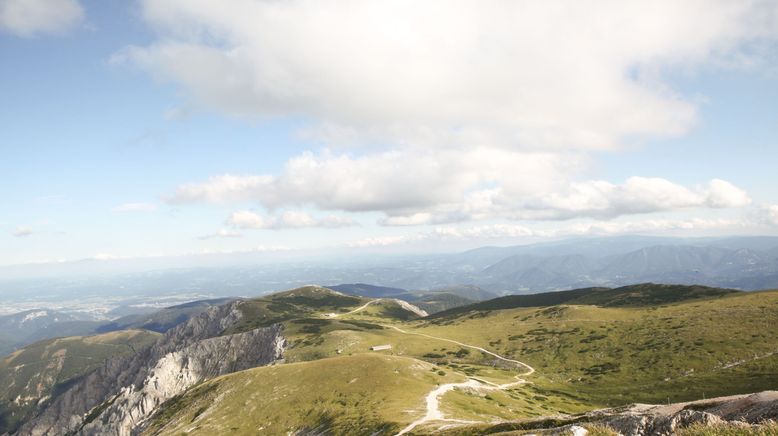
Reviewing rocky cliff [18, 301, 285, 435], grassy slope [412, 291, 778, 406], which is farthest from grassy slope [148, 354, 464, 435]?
rocky cliff [18, 301, 285, 435]

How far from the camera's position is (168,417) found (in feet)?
316

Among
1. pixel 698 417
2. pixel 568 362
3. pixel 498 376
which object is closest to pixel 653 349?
pixel 568 362

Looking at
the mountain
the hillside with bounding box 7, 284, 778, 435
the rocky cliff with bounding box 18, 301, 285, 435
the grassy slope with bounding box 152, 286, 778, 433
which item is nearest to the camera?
the mountain

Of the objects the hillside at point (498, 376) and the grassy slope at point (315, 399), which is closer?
the grassy slope at point (315, 399)

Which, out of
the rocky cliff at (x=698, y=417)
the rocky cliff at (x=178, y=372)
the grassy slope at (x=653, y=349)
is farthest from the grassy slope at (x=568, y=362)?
the rocky cliff at (x=698, y=417)

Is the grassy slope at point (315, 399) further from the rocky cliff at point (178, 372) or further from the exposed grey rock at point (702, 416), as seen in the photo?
the rocky cliff at point (178, 372)

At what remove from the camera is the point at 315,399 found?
228ft

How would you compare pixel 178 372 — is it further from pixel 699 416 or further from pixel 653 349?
pixel 699 416

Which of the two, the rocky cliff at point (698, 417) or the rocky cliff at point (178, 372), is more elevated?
the rocky cliff at point (698, 417)

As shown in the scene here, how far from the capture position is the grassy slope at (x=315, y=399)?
57.1 m

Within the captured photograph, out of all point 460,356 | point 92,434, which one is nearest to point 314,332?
point 460,356

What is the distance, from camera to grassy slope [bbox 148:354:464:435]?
57.1 metres

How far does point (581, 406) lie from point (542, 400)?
7.28 metres

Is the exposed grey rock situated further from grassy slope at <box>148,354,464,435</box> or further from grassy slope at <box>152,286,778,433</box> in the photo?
grassy slope at <box>152,286,778,433</box>
